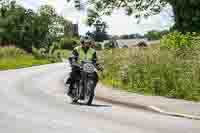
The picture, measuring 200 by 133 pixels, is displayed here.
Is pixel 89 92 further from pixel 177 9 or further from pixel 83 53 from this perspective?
pixel 177 9

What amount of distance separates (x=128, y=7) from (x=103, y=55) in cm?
2077

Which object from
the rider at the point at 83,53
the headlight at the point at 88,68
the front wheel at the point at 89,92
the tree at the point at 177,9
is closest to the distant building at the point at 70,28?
the tree at the point at 177,9

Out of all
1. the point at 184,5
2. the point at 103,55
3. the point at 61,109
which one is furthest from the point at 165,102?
the point at 184,5

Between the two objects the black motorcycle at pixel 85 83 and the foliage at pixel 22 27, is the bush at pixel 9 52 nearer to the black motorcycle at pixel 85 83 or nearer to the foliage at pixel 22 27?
the foliage at pixel 22 27

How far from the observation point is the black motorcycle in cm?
1691

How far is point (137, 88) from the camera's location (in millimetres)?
22094

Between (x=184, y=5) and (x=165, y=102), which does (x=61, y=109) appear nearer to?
(x=165, y=102)

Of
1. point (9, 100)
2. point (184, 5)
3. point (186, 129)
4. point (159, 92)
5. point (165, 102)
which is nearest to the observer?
point (186, 129)

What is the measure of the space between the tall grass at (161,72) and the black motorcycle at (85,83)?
2.92m

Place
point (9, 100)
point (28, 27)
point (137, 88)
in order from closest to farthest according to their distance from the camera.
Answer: point (9, 100) → point (137, 88) → point (28, 27)

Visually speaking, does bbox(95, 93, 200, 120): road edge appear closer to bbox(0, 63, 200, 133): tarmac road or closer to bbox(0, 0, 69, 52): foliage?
bbox(0, 63, 200, 133): tarmac road

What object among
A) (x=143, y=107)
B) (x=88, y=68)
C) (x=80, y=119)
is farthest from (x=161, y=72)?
(x=80, y=119)

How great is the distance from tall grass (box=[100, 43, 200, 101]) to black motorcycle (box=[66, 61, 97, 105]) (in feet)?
9.58

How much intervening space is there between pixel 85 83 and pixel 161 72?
13.7 feet
